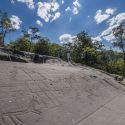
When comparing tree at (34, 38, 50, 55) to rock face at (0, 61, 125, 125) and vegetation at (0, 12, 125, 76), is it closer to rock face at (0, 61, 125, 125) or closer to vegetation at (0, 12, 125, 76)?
vegetation at (0, 12, 125, 76)

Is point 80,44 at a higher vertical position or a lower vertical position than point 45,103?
higher

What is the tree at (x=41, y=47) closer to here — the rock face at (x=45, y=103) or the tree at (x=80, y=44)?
the tree at (x=80, y=44)

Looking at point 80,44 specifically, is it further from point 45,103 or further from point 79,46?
point 45,103

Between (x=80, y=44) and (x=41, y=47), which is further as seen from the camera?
(x=80, y=44)

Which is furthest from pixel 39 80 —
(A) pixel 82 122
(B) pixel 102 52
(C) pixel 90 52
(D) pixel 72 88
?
(B) pixel 102 52

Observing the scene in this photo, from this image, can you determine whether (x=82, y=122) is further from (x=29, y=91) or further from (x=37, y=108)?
(x=29, y=91)

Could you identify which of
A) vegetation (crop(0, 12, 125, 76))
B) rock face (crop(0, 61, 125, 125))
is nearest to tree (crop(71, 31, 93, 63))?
vegetation (crop(0, 12, 125, 76))

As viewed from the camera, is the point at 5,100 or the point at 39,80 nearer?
the point at 5,100

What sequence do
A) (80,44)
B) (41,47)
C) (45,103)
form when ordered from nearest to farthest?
(45,103) → (41,47) → (80,44)

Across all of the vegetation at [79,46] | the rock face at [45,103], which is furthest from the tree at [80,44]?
the rock face at [45,103]

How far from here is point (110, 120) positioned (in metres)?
4.78

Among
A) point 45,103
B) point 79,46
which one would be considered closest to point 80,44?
point 79,46

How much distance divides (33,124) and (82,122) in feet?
3.95

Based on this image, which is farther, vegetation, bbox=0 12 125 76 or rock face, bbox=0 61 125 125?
vegetation, bbox=0 12 125 76
